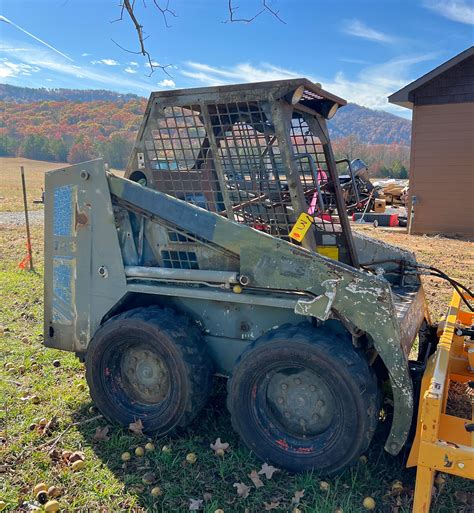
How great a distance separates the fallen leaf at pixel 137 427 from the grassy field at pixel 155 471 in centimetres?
→ 6

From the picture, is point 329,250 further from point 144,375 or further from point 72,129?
point 72,129

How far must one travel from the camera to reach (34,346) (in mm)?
5176

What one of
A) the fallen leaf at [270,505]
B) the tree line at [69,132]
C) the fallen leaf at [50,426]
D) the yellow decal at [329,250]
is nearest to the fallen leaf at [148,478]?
the fallen leaf at [270,505]

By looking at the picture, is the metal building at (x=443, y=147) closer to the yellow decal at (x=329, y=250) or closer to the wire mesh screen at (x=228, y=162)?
the yellow decal at (x=329, y=250)

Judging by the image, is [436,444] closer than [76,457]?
Yes

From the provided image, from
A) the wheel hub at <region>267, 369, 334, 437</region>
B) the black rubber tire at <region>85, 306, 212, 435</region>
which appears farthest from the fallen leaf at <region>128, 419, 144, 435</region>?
the wheel hub at <region>267, 369, 334, 437</region>

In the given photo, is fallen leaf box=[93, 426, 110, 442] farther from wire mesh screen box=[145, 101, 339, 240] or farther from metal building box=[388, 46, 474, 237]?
metal building box=[388, 46, 474, 237]

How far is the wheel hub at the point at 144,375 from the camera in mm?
3496

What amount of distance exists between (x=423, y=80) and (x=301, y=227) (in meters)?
11.7

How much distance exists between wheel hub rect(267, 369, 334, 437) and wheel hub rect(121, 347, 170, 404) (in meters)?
0.79

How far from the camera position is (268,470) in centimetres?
304

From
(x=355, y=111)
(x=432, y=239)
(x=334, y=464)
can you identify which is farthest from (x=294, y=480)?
(x=355, y=111)

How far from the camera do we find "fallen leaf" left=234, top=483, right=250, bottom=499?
290 cm

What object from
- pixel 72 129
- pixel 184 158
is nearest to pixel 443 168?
pixel 184 158
